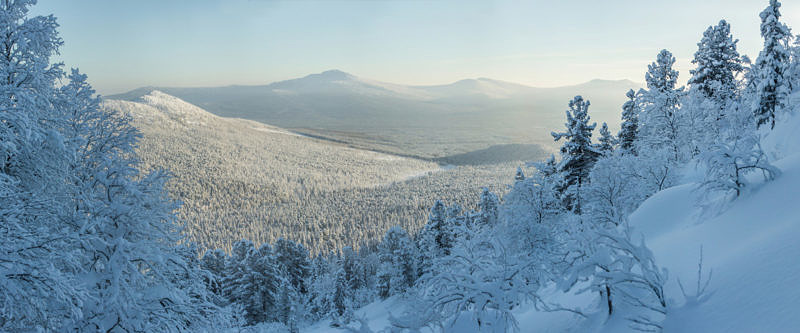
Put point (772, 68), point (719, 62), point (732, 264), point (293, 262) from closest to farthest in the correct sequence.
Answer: point (732, 264)
point (772, 68)
point (719, 62)
point (293, 262)

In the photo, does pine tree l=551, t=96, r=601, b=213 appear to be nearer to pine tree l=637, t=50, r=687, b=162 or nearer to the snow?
pine tree l=637, t=50, r=687, b=162

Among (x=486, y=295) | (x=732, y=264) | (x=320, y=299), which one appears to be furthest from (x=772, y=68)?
(x=320, y=299)

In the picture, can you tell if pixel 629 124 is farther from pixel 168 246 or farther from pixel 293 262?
pixel 293 262

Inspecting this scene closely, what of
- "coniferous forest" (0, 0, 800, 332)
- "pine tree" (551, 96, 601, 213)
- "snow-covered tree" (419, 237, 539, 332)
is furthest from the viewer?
"pine tree" (551, 96, 601, 213)

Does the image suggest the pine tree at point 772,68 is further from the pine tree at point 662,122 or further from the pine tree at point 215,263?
the pine tree at point 215,263

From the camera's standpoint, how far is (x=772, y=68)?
2070cm

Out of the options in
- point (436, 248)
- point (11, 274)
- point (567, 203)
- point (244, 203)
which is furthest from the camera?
point (244, 203)

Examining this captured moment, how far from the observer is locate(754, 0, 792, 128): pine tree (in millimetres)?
20328

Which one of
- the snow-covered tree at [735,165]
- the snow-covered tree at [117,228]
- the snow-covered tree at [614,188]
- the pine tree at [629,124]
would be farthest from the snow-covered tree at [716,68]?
the snow-covered tree at [117,228]

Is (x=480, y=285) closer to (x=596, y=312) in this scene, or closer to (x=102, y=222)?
(x=596, y=312)

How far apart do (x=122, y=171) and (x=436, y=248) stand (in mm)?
25892

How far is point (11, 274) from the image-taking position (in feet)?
17.4

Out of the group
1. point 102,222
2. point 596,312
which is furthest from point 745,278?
point 102,222

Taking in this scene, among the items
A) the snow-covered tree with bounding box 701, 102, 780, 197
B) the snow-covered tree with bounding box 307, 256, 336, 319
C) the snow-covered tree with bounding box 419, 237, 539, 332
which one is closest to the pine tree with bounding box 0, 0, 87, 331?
the snow-covered tree with bounding box 419, 237, 539, 332
